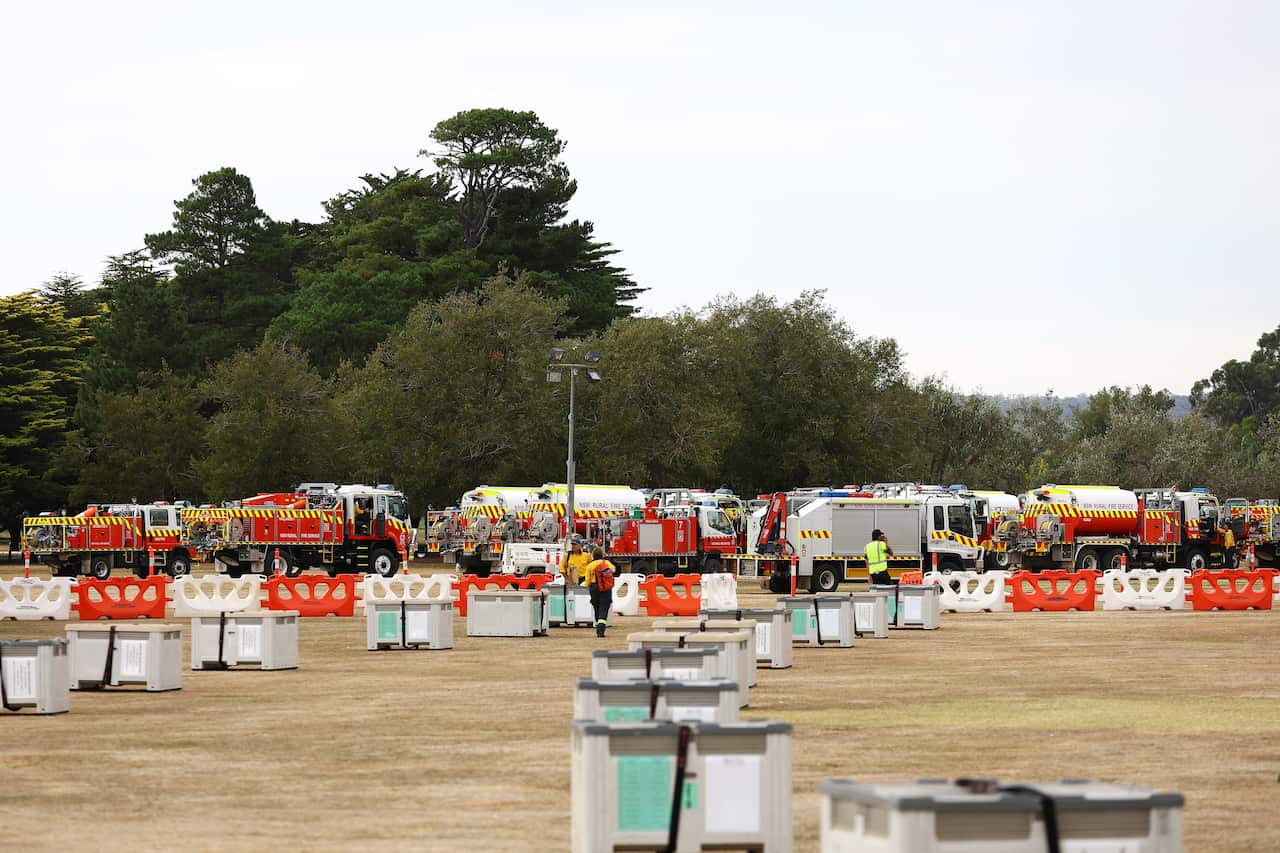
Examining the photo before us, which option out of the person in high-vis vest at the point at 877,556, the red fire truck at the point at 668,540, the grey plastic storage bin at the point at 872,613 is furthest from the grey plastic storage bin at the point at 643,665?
the red fire truck at the point at 668,540

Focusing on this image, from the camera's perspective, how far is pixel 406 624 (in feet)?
107

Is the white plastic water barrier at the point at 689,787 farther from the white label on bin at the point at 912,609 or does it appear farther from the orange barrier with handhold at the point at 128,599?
the orange barrier with handhold at the point at 128,599

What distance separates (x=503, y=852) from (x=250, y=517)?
52.9 meters

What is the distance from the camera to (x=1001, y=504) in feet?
254

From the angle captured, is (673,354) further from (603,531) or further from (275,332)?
(275,332)

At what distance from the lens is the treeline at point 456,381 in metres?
81.2

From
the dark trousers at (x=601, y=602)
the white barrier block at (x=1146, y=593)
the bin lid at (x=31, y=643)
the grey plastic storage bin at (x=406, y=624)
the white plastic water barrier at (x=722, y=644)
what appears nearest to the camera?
the white plastic water barrier at (x=722, y=644)

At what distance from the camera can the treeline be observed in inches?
3196

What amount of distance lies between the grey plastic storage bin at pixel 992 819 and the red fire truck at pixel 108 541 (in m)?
58.7

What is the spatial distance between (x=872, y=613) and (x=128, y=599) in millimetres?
17245

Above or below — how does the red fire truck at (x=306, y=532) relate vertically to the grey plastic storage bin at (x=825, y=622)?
above

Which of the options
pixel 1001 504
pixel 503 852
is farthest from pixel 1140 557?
pixel 503 852

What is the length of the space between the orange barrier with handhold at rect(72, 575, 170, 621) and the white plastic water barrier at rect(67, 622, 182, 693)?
60.7ft

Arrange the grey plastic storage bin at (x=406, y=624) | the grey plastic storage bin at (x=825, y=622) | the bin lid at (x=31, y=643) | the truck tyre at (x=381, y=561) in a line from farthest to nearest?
the truck tyre at (x=381, y=561)
the grey plastic storage bin at (x=825, y=622)
the grey plastic storage bin at (x=406, y=624)
the bin lid at (x=31, y=643)
